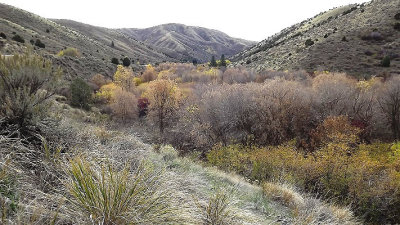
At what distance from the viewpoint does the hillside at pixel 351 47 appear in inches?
1597

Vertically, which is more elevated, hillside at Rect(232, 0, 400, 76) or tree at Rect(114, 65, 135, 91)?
hillside at Rect(232, 0, 400, 76)

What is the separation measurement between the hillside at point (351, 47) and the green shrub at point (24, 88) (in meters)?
43.5

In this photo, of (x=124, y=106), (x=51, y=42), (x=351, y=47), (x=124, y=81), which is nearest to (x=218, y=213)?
(x=124, y=106)

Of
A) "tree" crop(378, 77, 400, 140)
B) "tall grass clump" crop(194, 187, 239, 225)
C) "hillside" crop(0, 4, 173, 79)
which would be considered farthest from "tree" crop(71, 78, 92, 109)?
"tree" crop(378, 77, 400, 140)

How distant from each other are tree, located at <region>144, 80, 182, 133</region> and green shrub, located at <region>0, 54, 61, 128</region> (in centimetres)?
2892

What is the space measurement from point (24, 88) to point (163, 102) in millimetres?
31803

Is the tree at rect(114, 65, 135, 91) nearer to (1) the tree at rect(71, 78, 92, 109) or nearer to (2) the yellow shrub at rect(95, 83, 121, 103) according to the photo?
(2) the yellow shrub at rect(95, 83, 121, 103)

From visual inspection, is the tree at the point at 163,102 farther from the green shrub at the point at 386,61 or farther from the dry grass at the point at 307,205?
the green shrub at the point at 386,61

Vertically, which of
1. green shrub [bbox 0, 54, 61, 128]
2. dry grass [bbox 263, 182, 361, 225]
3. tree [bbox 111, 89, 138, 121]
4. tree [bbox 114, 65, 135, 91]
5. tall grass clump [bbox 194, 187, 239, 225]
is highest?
green shrub [bbox 0, 54, 61, 128]

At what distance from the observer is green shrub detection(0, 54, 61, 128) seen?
5.48 m

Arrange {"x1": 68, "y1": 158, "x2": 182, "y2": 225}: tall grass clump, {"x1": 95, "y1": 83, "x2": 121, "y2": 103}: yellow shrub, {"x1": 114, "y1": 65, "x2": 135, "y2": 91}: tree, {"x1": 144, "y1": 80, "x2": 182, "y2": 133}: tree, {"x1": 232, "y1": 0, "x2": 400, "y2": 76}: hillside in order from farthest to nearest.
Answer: {"x1": 114, "y1": 65, "x2": 135, "y2": 91}: tree, {"x1": 95, "y1": 83, "x2": 121, "y2": 103}: yellow shrub, {"x1": 232, "y1": 0, "x2": 400, "y2": 76}: hillside, {"x1": 144, "y1": 80, "x2": 182, "y2": 133}: tree, {"x1": 68, "y1": 158, "x2": 182, "y2": 225}: tall grass clump

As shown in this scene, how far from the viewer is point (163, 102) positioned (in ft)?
123

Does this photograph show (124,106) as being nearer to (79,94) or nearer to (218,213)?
(79,94)

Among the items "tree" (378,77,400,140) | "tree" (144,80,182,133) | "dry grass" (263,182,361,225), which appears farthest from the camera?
"tree" (144,80,182,133)
